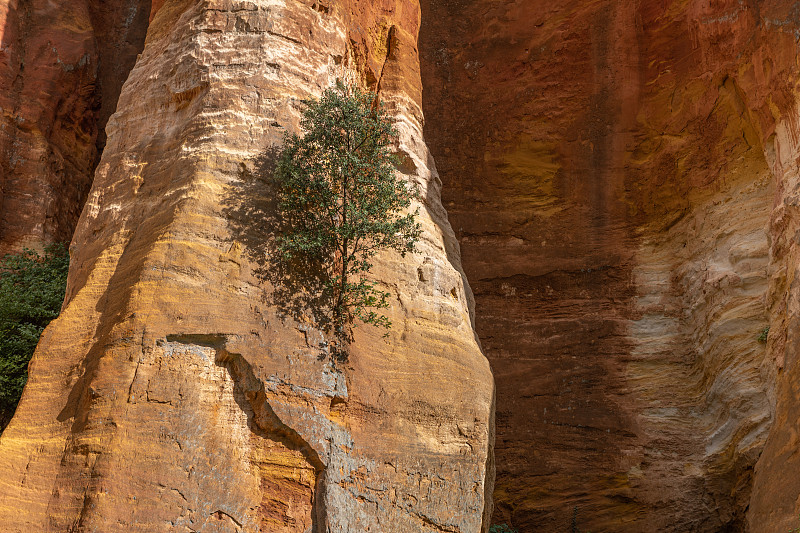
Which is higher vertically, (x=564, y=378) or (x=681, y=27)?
(x=681, y=27)

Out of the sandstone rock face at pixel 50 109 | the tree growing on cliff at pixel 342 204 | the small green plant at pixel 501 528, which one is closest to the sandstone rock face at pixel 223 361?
the tree growing on cliff at pixel 342 204

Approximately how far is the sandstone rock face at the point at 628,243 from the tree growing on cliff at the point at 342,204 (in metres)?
5.32

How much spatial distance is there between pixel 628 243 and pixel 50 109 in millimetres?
11795

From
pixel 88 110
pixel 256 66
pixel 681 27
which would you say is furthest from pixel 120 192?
pixel 681 27

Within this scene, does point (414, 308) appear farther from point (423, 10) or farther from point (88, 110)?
point (423, 10)

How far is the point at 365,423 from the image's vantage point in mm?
8188

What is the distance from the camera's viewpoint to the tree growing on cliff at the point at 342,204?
28.6 feet

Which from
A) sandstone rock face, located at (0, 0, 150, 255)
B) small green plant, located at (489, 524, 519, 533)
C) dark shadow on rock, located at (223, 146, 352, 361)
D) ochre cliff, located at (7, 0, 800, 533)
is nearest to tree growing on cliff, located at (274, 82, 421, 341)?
dark shadow on rock, located at (223, 146, 352, 361)

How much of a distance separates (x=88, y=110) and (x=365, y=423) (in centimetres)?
1098

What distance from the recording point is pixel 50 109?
14898 mm

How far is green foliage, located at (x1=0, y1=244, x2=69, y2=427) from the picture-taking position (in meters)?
11.1

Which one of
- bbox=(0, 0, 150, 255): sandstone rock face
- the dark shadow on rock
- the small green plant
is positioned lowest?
the small green plant

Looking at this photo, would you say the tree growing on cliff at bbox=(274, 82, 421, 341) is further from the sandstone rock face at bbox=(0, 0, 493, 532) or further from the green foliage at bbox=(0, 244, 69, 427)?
the green foliage at bbox=(0, 244, 69, 427)

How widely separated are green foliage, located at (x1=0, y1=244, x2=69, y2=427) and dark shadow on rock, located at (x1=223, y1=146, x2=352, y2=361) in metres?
5.08
